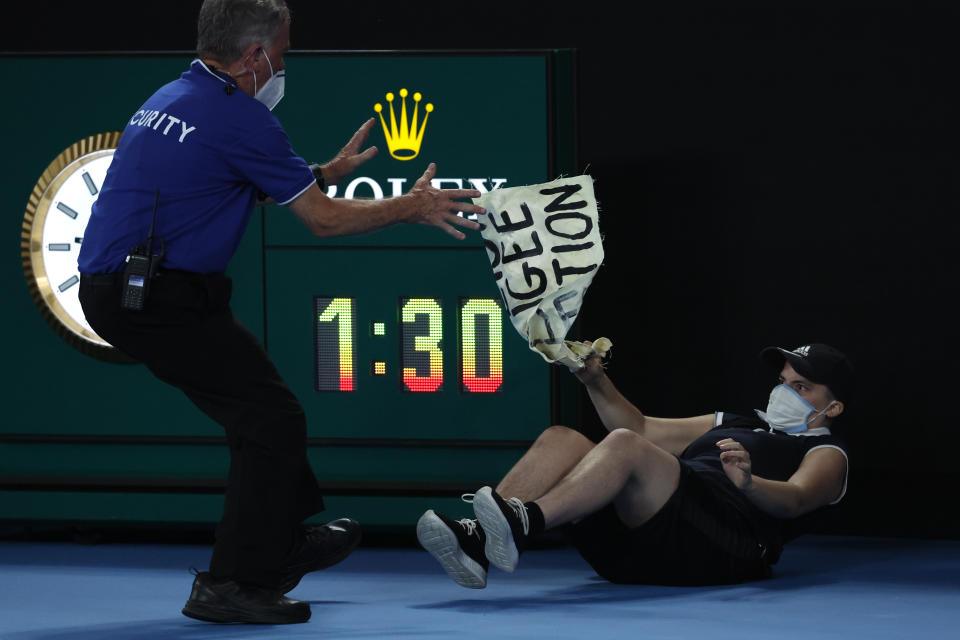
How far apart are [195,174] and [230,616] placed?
3.61 feet

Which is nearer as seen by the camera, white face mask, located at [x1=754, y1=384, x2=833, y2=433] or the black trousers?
the black trousers

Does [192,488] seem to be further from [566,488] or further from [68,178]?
[566,488]

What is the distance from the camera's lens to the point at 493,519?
13.0ft

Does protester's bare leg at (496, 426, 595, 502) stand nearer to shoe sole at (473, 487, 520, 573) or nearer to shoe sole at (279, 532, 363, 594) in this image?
A: shoe sole at (473, 487, 520, 573)

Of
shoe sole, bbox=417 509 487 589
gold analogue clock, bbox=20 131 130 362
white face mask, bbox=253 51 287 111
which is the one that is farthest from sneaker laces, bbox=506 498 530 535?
gold analogue clock, bbox=20 131 130 362

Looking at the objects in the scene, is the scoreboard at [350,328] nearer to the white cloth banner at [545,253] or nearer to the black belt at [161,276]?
the white cloth banner at [545,253]

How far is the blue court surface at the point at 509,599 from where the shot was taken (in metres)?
3.81

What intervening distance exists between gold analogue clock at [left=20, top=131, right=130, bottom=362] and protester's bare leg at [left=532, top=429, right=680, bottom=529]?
1.80m

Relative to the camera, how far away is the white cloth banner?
4.61 meters

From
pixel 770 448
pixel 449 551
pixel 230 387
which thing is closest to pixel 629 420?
pixel 770 448

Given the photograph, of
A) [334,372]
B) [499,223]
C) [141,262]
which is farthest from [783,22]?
[141,262]

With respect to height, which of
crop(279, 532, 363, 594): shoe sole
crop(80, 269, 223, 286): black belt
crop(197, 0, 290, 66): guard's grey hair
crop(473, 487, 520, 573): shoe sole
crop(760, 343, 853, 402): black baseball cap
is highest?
crop(197, 0, 290, 66): guard's grey hair

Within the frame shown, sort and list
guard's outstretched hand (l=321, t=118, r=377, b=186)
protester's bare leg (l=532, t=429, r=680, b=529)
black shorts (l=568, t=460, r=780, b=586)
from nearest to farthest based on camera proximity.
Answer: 1. protester's bare leg (l=532, t=429, r=680, b=529)
2. black shorts (l=568, t=460, r=780, b=586)
3. guard's outstretched hand (l=321, t=118, r=377, b=186)

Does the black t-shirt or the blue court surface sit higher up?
the black t-shirt
